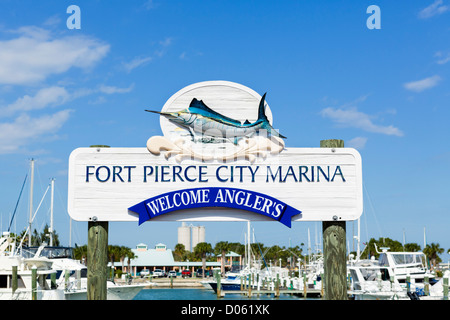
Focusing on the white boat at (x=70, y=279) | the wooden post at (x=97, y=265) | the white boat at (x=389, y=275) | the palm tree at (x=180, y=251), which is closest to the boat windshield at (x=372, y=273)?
the white boat at (x=389, y=275)

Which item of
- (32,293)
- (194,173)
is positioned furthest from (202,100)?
(32,293)

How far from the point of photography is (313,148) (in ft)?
27.7

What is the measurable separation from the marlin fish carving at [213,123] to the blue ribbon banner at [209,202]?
90 centimetres

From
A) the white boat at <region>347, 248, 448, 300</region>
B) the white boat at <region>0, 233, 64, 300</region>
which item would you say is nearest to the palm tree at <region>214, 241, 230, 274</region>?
the white boat at <region>347, 248, 448, 300</region>

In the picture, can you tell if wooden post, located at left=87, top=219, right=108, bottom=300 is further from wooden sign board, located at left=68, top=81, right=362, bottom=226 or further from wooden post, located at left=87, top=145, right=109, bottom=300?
wooden sign board, located at left=68, top=81, right=362, bottom=226

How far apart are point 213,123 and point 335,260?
287 centimetres

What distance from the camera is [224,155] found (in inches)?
328

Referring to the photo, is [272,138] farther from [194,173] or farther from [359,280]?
[359,280]

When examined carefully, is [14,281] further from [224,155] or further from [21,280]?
[224,155]

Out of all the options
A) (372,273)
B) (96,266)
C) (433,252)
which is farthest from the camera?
(433,252)

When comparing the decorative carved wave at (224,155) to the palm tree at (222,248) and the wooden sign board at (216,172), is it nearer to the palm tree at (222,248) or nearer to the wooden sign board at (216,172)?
the wooden sign board at (216,172)

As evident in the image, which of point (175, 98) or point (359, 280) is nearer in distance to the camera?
point (175, 98)

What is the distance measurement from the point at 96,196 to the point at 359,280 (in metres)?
27.8

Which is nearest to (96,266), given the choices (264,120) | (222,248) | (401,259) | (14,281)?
(264,120)
